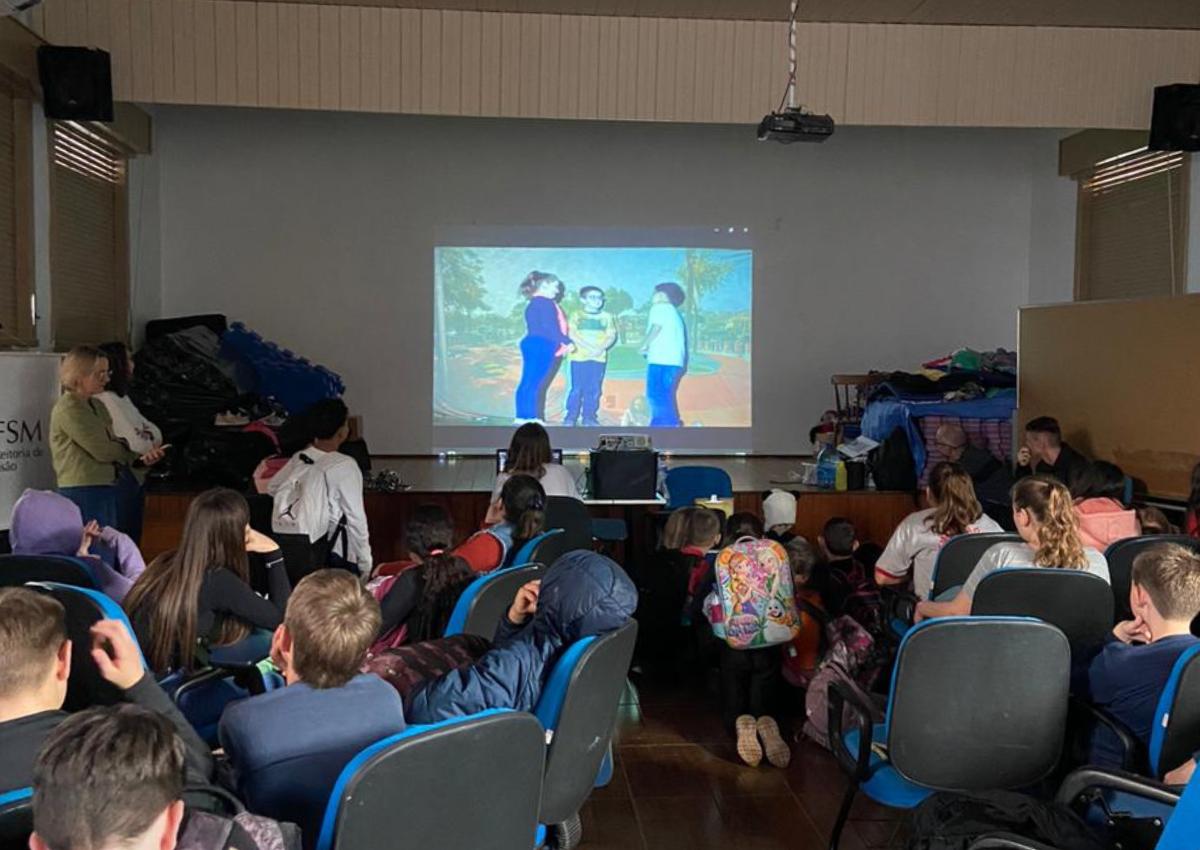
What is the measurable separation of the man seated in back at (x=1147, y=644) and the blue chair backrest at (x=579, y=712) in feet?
3.80

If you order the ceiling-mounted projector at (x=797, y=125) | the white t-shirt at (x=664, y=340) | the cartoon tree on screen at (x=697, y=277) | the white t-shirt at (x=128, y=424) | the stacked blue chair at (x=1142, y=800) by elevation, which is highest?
the ceiling-mounted projector at (x=797, y=125)

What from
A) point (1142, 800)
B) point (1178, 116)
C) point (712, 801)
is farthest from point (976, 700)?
point (1178, 116)

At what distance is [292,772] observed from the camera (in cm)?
177

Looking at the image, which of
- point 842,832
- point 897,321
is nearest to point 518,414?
point 897,321

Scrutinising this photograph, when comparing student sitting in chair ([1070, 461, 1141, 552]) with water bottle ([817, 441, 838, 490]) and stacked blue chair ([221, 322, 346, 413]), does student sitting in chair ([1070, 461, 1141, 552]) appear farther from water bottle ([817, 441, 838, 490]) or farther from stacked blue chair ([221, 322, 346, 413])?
stacked blue chair ([221, 322, 346, 413])

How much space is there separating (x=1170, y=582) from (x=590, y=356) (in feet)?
25.7

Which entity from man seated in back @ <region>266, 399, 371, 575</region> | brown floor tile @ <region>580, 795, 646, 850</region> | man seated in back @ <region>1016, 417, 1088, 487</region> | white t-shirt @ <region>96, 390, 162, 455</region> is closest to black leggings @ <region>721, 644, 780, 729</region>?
brown floor tile @ <region>580, 795, 646, 850</region>

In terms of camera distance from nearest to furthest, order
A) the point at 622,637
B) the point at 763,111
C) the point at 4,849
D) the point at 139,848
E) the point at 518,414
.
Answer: the point at 139,848, the point at 4,849, the point at 622,637, the point at 763,111, the point at 518,414

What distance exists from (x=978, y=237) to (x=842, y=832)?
8306mm

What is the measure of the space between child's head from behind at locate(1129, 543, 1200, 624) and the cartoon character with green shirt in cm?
768

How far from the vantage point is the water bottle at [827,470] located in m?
6.61

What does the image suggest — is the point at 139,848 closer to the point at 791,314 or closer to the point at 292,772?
the point at 292,772

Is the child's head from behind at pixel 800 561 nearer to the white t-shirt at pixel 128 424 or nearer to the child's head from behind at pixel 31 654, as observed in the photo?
the child's head from behind at pixel 31 654

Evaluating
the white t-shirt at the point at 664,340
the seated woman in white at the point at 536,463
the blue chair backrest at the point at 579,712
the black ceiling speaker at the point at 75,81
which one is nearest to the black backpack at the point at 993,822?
the blue chair backrest at the point at 579,712
